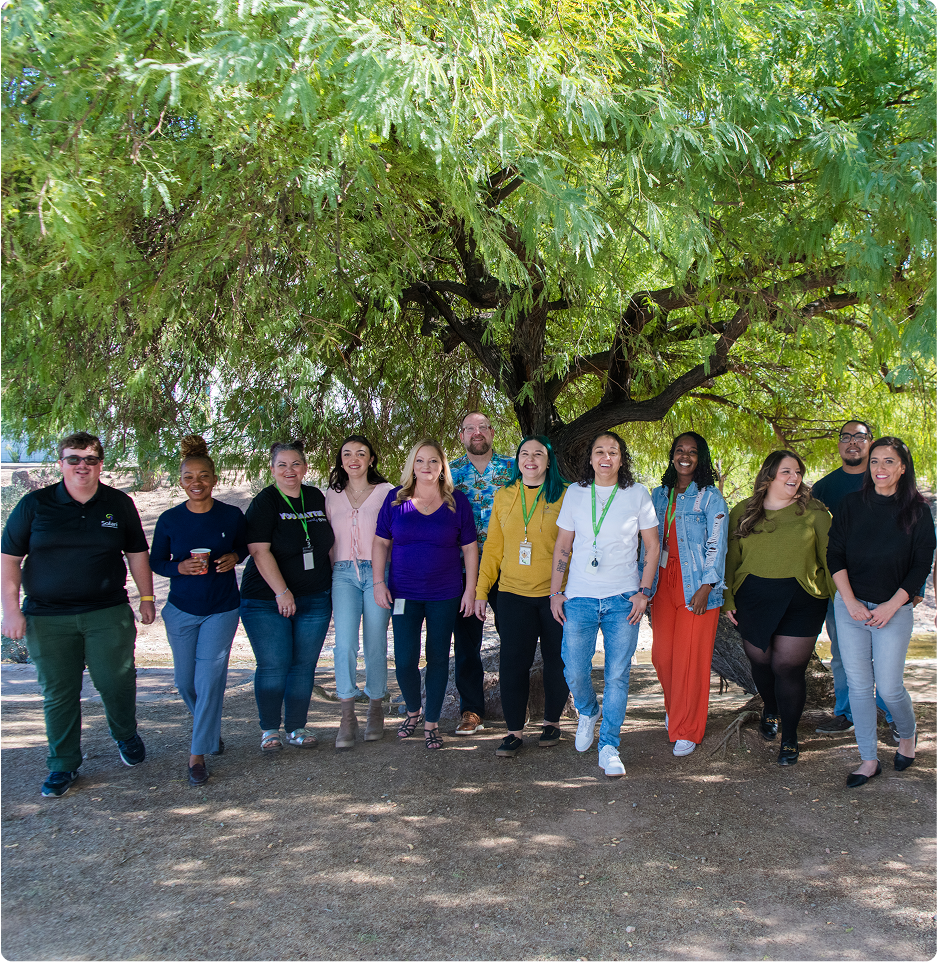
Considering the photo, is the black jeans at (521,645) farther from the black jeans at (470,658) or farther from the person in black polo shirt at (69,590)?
the person in black polo shirt at (69,590)

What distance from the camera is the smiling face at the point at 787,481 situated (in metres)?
4.21

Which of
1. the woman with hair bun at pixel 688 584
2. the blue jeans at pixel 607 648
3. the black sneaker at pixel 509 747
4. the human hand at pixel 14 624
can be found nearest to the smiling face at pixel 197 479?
Answer: the human hand at pixel 14 624

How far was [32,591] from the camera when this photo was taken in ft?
12.1

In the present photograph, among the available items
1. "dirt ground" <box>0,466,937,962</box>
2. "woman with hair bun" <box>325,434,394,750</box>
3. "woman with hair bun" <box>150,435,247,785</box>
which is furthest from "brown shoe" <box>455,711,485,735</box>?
"woman with hair bun" <box>150,435,247,785</box>

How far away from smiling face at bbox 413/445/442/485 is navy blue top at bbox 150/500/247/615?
3.46 feet

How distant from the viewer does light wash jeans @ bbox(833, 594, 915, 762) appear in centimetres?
388

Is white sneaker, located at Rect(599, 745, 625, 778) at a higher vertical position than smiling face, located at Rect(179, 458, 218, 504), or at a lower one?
lower

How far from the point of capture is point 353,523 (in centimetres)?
453

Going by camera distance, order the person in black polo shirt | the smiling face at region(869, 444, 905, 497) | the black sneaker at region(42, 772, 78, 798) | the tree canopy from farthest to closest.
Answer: the smiling face at region(869, 444, 905, 497) < the person in black polo shirt < the black sneaker at region(42, 772, 78, 798) < the tree canopy

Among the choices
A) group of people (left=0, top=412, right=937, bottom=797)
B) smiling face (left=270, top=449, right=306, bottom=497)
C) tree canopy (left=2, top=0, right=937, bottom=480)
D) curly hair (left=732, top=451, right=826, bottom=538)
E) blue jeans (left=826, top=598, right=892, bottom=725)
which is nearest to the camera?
tree canopy (left=2, top=0, right=937, bottom=480)

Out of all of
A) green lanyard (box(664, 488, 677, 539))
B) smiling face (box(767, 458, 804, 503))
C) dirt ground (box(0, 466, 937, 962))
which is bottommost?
dirt ground (box(0, 466, 937, 962))

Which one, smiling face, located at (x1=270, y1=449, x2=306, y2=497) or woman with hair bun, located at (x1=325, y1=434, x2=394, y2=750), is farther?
woman with hair bun, located at (x1=325, y1=434, x2=394, y2=750)

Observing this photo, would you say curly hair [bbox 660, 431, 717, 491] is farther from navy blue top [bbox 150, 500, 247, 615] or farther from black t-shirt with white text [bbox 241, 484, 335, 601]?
navy blue top [bbox 150, 500, 247, 615]

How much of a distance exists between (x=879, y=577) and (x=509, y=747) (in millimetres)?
2169
